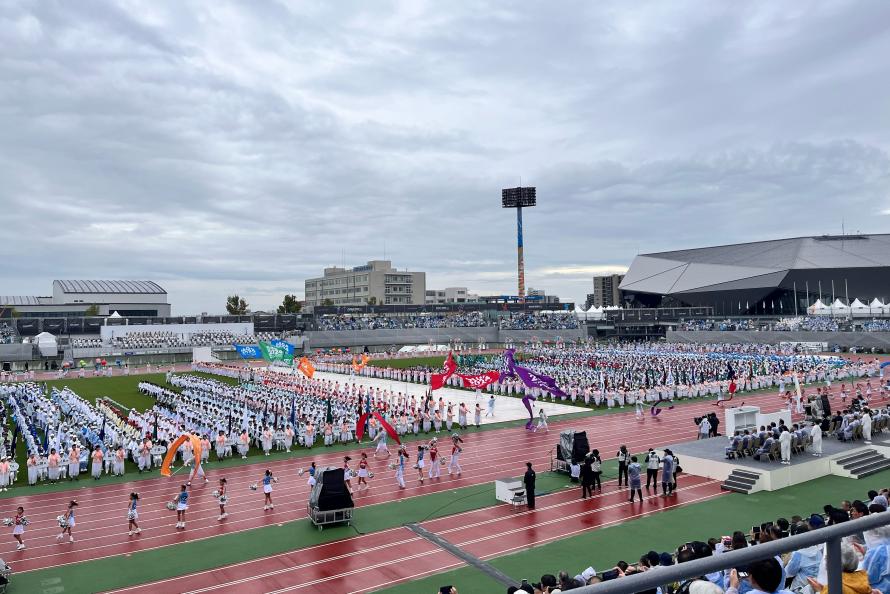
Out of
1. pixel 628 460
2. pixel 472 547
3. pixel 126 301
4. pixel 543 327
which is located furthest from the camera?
pixel 126 301

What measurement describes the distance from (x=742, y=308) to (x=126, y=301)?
101278mm

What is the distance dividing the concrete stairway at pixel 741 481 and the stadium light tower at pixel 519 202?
8983 centimetres

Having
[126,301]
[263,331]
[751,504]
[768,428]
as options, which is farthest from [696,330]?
[126,301]

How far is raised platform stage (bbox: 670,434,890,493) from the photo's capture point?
650 inches

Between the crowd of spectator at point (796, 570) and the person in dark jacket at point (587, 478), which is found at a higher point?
the crowd of spectator at point (796, 570)

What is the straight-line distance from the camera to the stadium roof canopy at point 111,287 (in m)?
107

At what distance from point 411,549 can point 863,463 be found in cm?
1380

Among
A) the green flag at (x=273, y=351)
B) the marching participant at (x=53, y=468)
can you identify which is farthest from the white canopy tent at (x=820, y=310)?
the marching participant at (x=53, y=468)

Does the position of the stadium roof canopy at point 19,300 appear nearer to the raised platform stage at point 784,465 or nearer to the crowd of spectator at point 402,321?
the crowd of spectator at point 402,321

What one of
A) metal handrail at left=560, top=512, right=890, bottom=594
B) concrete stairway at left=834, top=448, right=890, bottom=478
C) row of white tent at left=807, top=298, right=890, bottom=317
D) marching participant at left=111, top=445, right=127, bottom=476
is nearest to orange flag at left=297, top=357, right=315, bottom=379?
marching participant at left=111, top=445, right=127, bottom=476

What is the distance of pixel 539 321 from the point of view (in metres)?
89.7

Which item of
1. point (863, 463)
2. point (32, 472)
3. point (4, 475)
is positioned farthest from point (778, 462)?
point (4, 475)

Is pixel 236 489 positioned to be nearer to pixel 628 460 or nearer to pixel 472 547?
pixel 472 547

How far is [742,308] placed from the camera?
90.4 m
